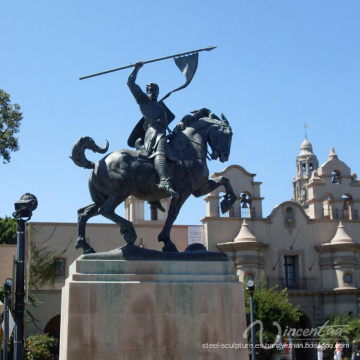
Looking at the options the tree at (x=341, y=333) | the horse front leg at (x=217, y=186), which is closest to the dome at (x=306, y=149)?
the tree at (x=341, y=333)

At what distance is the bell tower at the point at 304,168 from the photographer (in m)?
98.9

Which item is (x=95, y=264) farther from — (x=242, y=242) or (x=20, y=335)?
(x=242, y=242)

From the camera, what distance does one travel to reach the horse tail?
11.9 m

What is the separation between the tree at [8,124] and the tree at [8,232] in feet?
83.9

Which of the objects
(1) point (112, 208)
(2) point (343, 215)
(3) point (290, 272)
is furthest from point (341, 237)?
(1) point (112, 208)

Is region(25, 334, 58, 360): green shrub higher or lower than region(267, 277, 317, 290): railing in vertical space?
lower

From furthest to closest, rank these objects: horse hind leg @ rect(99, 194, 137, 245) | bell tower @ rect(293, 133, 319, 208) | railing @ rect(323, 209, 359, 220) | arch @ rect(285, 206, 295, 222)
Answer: bell tower @ rect(293, 133, 319, 208) < railing @ rect(323, 209, 359, 220) < arch @ rect(285, 206, 295, 222) < horse hind leg @ rect(99, 194, 137, 245)

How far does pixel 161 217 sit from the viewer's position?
50.7 meters

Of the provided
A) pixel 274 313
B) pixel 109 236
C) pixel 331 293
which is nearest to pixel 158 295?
pixel 274 313

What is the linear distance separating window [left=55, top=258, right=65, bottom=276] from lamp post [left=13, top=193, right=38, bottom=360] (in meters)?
33.2

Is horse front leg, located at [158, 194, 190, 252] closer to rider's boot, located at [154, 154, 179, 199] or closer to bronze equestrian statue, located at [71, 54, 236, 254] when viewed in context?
bronze equestrian statue, located at [71, 54, 236, 254]

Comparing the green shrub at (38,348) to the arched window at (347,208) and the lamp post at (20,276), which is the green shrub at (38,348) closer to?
the lamp post at (20,276)

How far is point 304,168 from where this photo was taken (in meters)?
104

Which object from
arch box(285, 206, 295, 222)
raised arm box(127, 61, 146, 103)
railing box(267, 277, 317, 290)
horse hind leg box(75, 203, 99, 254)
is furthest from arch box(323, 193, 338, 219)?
horse hind leg box(75, 203, 99, 254)
